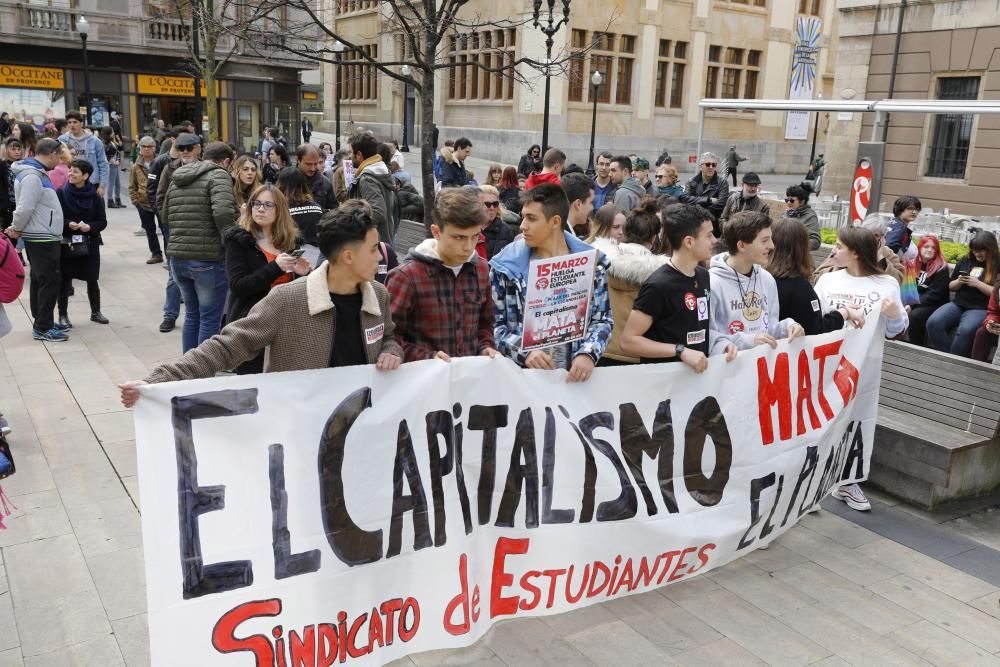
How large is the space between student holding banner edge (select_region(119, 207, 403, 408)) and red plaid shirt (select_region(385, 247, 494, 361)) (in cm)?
20

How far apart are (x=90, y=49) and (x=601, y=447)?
36671 mm

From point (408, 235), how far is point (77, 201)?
437 centimetres

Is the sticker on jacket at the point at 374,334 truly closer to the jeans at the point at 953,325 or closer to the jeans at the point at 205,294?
the jeans at the point at 205,294

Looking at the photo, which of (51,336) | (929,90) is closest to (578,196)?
(51,336)

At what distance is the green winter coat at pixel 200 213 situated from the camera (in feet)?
24.6

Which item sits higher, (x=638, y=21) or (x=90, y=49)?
(x=638, y=21)

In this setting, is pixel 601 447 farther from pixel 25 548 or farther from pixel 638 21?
pixel 638 21

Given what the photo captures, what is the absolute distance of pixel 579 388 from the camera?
4.12 m

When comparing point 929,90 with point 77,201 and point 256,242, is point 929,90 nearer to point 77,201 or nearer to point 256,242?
point 77,201

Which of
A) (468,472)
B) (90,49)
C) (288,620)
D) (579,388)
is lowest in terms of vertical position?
(288,620)

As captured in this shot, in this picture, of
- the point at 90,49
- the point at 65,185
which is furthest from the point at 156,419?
the point at 90,49

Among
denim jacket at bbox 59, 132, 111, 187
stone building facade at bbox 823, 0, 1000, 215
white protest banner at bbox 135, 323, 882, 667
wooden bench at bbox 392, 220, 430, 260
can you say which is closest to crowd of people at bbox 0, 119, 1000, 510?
white protest banner at bbox 135, 323, 882, 667

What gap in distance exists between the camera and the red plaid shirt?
161 inches

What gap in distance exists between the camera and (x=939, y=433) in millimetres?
5824
